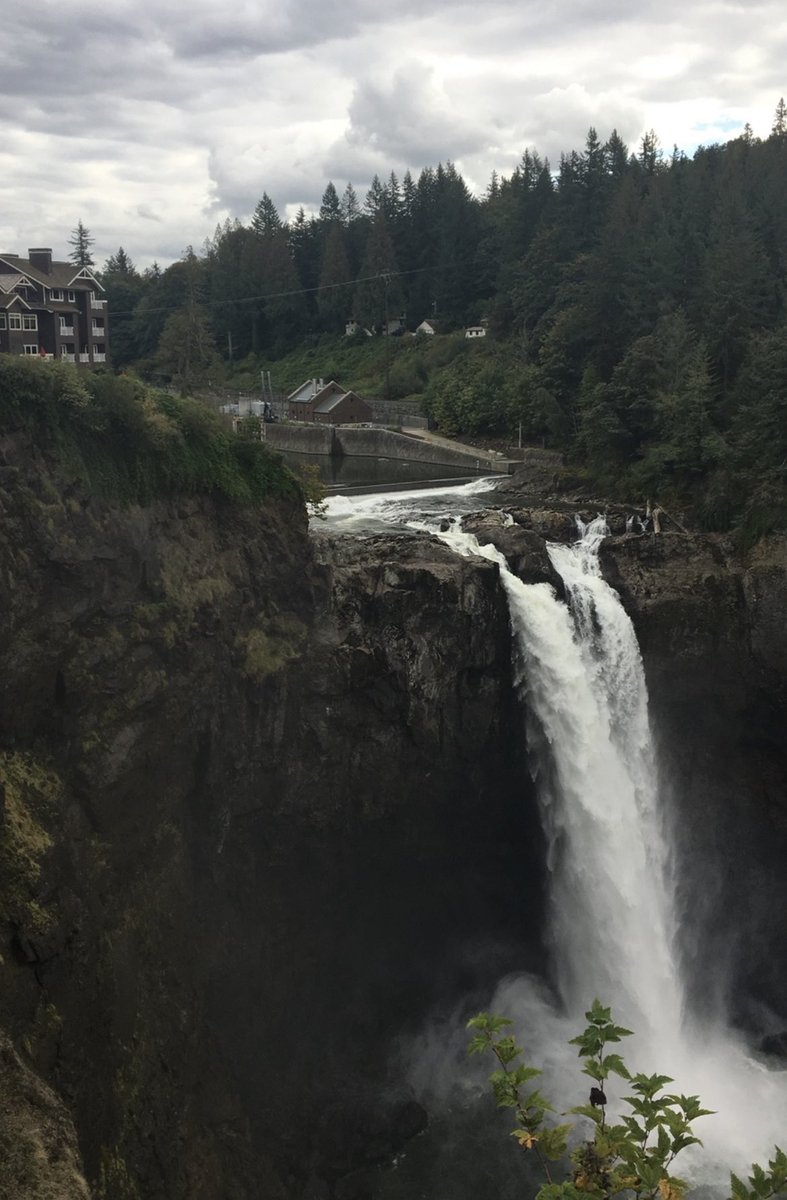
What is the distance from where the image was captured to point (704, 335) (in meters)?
51.4

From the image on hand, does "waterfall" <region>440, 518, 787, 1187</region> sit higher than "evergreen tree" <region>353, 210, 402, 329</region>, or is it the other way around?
"evergreen tree" <region>353, 210, 402, 329</region>

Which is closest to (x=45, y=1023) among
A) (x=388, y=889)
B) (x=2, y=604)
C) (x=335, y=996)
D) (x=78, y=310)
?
(x=2, y=604)

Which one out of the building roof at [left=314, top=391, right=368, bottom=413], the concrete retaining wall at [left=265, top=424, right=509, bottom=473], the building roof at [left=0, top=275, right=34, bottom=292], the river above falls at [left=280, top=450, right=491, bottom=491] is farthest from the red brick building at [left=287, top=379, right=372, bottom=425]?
the building roof at [left=0, top=275, right=34, bottom=292]

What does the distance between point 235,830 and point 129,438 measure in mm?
10505

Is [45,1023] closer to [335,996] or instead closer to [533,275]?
[335,996]

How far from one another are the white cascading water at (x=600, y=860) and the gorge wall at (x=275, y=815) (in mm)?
1069

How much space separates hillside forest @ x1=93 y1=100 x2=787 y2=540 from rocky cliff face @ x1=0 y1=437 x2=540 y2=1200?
1625cm

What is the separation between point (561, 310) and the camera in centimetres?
7044

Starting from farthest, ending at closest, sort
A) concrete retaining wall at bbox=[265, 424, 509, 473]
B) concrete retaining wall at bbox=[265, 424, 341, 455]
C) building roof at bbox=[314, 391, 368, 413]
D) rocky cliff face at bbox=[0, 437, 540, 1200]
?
building roof at bbox=[314, 391, 368, 413] < concrete retaining wall at bbox=[265, 424, 341, 455] < concrete retaining wall at bbox=[265, 424, 509, 473] < rocky cliff face at bbox=[0, 437, 540, 1200]

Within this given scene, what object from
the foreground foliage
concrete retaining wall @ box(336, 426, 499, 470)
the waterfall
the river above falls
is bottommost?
the waterfall

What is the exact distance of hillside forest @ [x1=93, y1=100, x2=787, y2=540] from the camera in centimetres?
4559

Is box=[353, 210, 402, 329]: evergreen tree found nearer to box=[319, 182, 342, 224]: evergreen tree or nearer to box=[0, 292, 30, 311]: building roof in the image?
box=[319, 182, 342, 224]: evergreen tree

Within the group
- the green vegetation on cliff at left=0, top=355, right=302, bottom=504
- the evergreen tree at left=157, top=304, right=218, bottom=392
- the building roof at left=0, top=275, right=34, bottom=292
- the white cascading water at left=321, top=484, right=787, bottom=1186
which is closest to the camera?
the green vegetation on cliff at left=0, top=355, right=302, bottom=504

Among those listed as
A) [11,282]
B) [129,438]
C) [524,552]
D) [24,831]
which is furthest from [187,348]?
[24,831]
